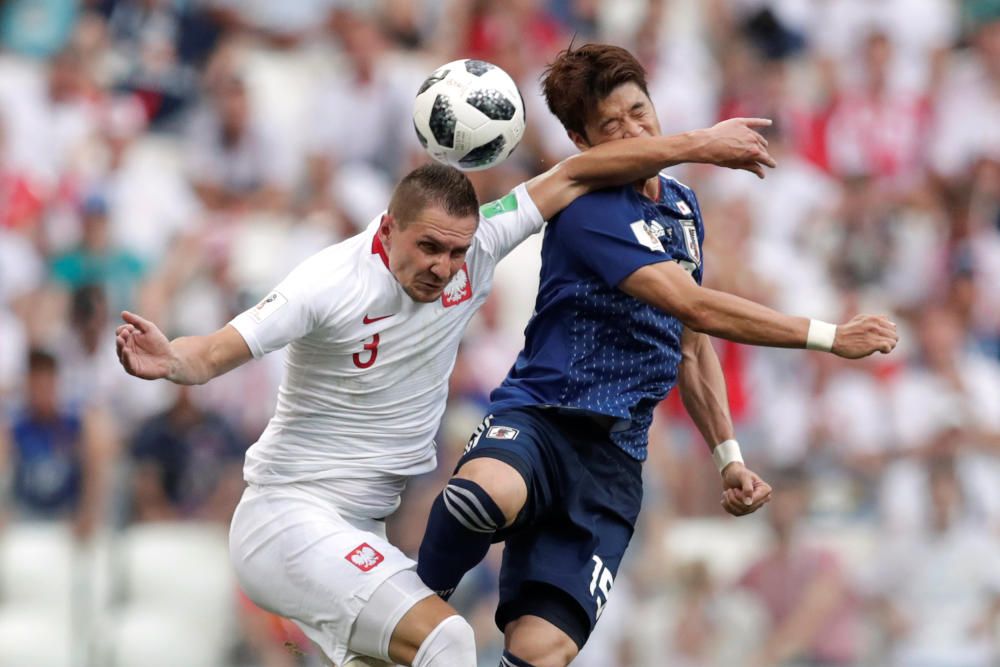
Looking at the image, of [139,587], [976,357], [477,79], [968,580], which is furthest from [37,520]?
[976,357]

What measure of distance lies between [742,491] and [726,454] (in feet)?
0.80

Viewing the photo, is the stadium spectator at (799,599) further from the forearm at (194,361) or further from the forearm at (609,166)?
the forearm at (194,361)

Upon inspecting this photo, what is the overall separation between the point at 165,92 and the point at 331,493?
20.1 feet

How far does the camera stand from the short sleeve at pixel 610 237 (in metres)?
5.91

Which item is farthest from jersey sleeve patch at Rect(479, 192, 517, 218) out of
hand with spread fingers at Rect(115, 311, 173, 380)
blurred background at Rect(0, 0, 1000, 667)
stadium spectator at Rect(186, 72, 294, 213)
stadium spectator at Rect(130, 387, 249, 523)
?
stadium spectator at Rect(186, 72, 294, 213)

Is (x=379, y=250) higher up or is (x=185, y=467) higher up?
(x=379, y=250)

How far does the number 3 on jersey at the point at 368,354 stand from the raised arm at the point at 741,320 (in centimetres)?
94

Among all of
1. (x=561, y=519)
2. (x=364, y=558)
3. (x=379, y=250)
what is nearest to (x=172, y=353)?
(x=379, y=250)

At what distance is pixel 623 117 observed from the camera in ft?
20.0

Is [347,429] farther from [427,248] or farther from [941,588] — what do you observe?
[941,588]

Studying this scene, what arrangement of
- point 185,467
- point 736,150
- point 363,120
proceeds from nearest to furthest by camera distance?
point 736,150 → point 185,467 → point 363,120

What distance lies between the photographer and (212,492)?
9.44 m

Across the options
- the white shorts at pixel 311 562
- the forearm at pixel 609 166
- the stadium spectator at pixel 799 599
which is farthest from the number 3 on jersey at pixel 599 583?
the stadium spectator at pixel 799 599

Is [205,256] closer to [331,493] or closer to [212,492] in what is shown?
[212,492]
